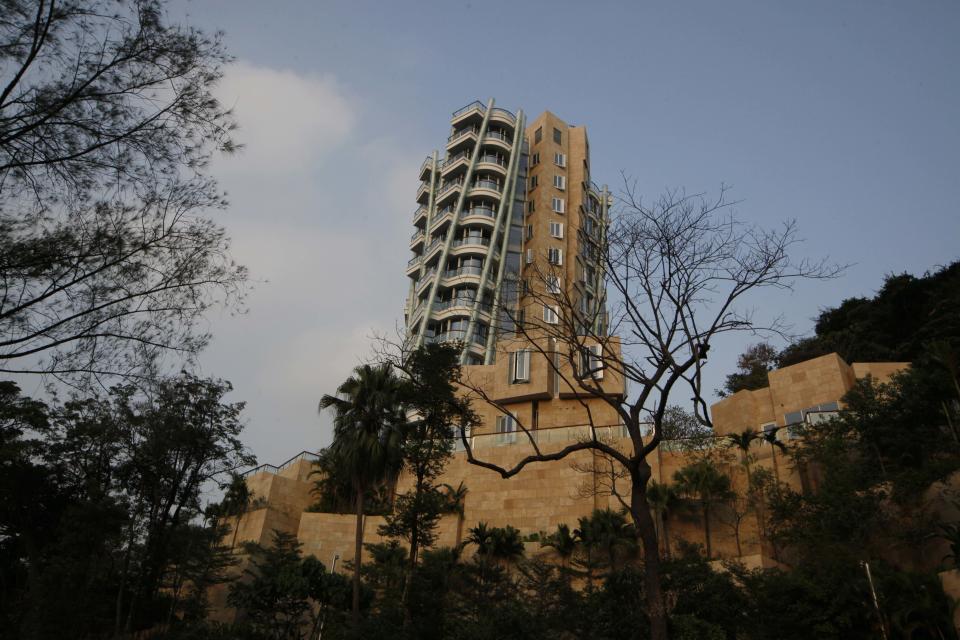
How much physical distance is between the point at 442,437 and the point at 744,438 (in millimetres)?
11344

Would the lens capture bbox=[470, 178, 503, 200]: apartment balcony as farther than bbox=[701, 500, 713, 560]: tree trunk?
Yes

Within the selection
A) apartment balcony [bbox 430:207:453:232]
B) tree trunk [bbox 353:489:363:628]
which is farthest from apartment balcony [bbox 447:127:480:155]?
tree trunk [bbox 353:489:363:628]

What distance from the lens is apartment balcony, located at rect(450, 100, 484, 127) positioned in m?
54.8

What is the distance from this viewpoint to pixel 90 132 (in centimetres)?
989

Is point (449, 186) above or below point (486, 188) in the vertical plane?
above

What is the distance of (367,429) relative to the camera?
68.7 feet

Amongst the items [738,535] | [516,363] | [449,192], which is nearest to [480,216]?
[449,192]

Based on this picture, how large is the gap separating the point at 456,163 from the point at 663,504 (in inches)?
1401

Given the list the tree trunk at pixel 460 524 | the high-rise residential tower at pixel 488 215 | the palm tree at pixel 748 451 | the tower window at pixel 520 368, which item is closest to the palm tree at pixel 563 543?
the tree trunk at pixel 460 524

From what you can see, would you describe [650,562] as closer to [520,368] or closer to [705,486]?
[705,486]

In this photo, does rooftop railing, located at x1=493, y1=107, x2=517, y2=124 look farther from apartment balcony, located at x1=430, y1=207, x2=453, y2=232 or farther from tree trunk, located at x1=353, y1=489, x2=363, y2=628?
tree trunk, located at x1=353, y1=489, x2=363, y2=628

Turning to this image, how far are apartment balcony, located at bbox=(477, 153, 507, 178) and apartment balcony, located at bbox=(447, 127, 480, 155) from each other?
1697mm

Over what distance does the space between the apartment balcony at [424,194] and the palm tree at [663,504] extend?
122 feet

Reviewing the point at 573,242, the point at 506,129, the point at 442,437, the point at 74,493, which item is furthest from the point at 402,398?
the point at 506,129
